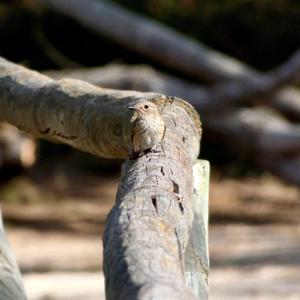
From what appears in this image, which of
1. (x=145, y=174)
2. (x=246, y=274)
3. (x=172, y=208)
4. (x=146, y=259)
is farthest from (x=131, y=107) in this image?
(x=246, y=274)

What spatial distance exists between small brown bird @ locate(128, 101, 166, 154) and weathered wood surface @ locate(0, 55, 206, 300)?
2 cm

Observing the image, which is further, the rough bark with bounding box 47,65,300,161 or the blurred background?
the rough bark with bounding box 47,65,300,161

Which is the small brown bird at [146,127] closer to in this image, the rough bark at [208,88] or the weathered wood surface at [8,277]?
the weathered wood surface at [8,277]

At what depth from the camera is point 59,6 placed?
10797mm

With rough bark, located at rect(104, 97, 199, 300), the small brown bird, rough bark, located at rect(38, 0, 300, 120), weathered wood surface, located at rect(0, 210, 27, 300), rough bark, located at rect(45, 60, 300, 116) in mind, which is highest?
rough bark, located at rect(38, 0, 300, 120)

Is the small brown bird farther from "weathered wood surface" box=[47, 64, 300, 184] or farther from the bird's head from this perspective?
"weathered wood surface" box=[47, 64, 300, 184]

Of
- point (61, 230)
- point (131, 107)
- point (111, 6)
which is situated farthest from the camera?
point (111, 6)

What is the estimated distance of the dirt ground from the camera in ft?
23.1

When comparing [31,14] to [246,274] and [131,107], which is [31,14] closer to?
[246,274]

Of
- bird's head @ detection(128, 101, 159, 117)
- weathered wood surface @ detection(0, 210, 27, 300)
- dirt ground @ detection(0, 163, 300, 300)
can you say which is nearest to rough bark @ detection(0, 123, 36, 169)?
dirt ground @ detection(0, 163, 300, 300)

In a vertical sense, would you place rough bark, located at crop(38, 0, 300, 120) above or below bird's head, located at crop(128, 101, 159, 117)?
above

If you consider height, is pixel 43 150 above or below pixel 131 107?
above

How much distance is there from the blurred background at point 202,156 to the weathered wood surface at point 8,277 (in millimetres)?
4140

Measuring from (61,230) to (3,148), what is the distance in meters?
0.98
